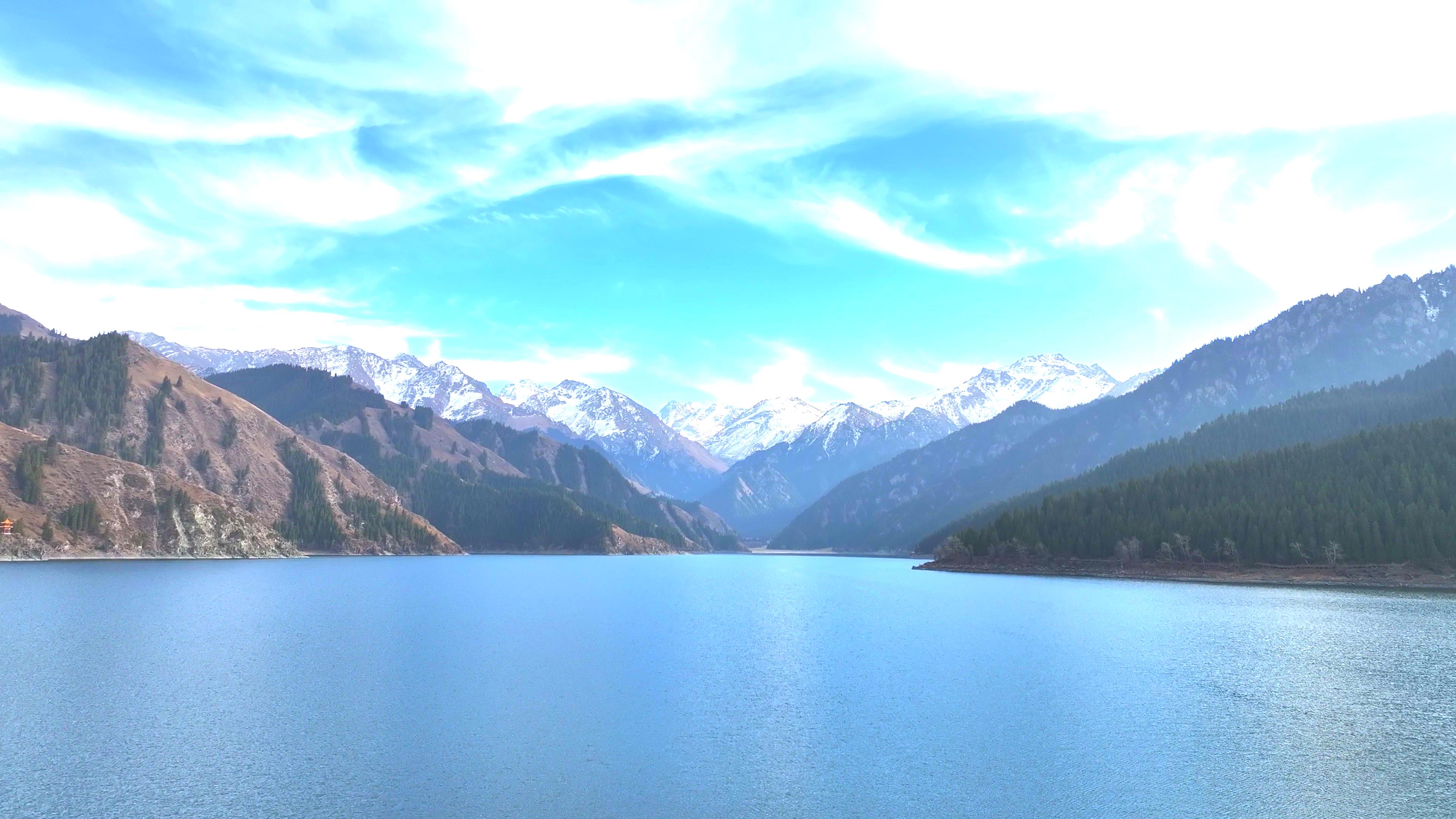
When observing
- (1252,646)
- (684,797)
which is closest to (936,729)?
(684,797)

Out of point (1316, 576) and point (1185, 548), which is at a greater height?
point (1185, 548)

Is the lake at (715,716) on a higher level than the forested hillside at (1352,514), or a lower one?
lower

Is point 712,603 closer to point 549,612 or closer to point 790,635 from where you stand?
point 549,612

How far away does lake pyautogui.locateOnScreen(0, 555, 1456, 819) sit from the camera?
4153 centimetres

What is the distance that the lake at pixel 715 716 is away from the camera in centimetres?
4153

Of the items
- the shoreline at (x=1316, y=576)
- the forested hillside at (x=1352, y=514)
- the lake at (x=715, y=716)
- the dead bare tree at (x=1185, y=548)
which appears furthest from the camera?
the dead bare tree at (x=1185, y=548)

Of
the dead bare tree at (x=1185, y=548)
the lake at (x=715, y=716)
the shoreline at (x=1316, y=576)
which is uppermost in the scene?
the dead bare tree at (x=1185, y=548)

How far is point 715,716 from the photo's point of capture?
57438mm

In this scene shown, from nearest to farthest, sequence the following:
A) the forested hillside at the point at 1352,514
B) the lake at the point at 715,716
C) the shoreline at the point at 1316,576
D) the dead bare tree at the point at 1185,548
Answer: the lake at the point at 715,716, the shoreline at the point at 1316,576, the forested hillside at the point at 1352,514, the dead bare tree at the point at 1185,548

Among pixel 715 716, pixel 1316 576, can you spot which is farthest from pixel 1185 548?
pixel 715 716

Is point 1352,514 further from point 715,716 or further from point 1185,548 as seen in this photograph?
point 715,716

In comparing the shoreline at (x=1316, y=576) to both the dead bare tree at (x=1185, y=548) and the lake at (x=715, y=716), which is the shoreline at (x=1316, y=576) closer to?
the dead bare tree at (x=1185, y=548)

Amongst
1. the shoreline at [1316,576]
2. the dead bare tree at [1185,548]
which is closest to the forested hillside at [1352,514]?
the dead bare tree at [1185,548]

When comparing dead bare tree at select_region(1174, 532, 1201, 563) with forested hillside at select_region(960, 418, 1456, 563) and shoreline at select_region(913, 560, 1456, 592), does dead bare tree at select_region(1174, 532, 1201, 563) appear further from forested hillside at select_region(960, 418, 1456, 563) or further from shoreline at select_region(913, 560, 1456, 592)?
shoreline at select_region(913, 560, 1456, 592)
